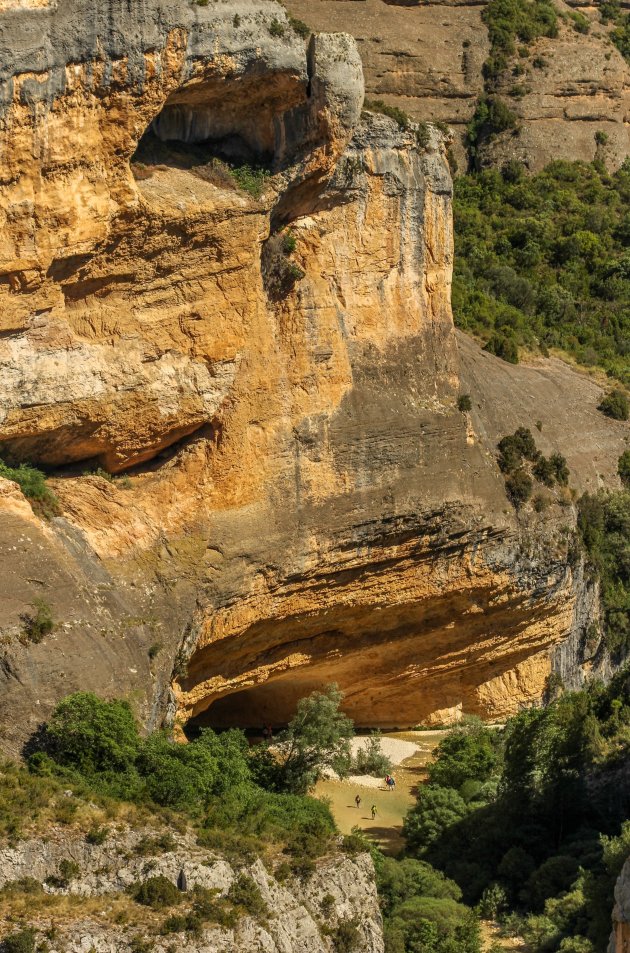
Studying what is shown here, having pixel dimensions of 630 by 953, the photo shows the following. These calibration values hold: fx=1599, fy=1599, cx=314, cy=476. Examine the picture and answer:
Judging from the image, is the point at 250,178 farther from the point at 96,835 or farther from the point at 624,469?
the point at 624,469

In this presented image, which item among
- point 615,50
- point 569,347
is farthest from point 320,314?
point 615,50

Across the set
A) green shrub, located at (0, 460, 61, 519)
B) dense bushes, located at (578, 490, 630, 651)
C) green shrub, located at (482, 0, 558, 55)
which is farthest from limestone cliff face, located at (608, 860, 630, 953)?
green shrub, located at (482, 0, 558, 55)

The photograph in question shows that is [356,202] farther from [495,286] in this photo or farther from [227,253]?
[495,286]

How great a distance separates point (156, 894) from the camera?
2773 centimetres

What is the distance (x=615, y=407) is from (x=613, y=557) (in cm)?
582

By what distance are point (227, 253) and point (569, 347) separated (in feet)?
82.1

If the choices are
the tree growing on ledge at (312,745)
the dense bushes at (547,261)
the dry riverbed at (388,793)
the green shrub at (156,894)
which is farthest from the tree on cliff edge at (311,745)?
the dense bushes at (547,261)

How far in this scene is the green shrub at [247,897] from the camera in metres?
28.4

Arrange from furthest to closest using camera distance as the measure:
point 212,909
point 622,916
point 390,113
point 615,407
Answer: point 615,407 → point 390,113 → point 212,909 → point 622,916

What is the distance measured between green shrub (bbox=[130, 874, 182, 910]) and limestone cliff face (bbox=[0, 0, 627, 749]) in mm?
5001

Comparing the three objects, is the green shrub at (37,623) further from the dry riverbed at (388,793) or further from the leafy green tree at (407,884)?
the dry riverbed at (388,793)

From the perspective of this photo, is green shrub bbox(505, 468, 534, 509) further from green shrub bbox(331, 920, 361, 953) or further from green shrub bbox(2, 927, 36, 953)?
green shrub bbox(2, 927, 36, 953)

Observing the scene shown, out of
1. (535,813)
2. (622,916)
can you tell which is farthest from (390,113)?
(622,916)

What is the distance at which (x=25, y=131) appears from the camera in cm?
3209
